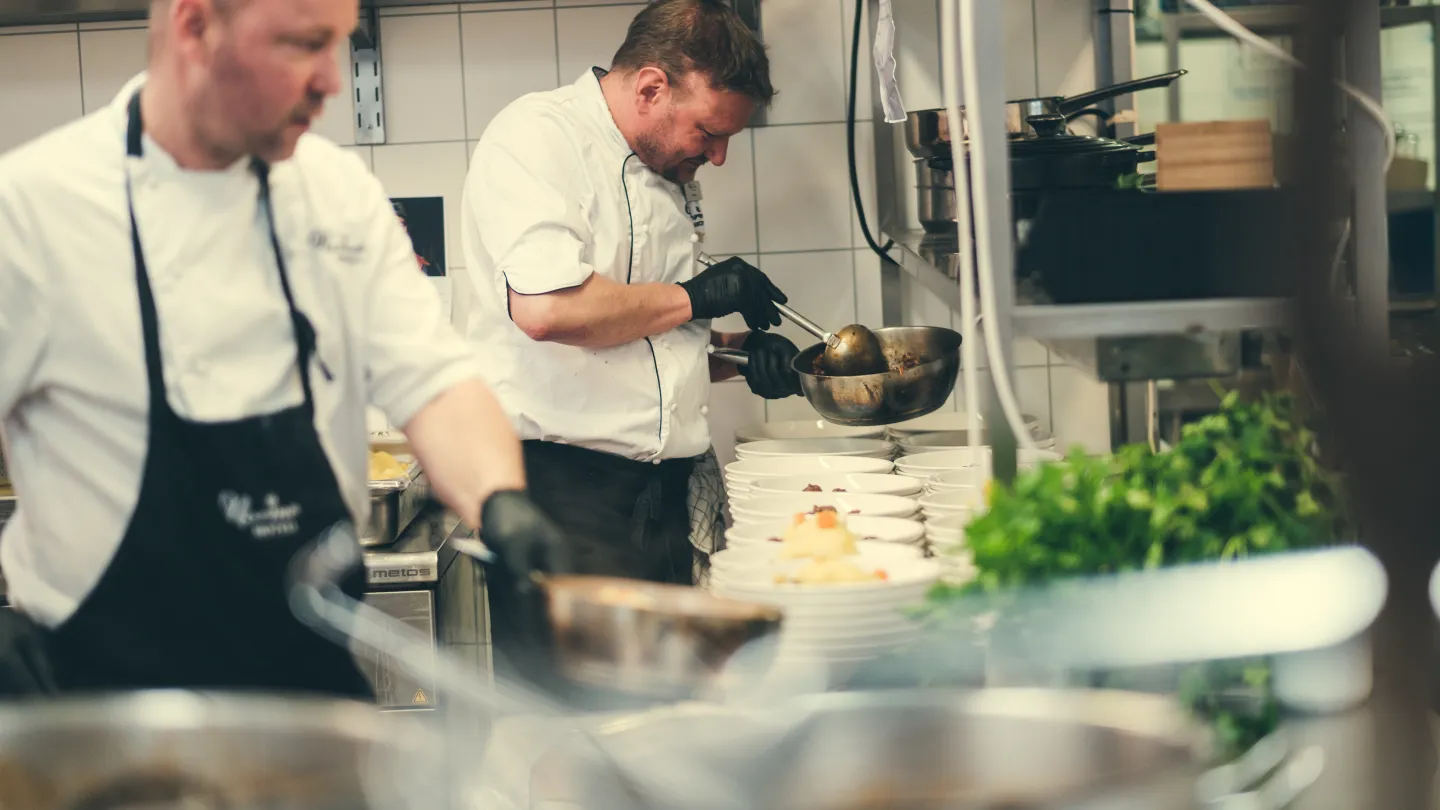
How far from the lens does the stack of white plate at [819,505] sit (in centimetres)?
160

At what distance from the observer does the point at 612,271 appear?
2.09 metres

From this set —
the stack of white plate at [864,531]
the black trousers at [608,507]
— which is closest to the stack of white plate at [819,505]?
the stack of white plate at [864,531]

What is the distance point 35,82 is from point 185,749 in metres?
2.13

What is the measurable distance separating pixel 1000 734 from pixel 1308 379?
1.56 ft

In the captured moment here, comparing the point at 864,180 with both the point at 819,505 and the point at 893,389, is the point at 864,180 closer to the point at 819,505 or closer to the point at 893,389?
the point at 893,389

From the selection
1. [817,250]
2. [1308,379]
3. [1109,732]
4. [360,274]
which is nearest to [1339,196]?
[1308,379]

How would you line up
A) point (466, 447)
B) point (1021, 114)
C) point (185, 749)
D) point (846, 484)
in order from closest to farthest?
point (185, 749)
point (466, 447)
point (1021, 114)
point (846, 484)

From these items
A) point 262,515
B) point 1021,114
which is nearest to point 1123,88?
point 1021,114

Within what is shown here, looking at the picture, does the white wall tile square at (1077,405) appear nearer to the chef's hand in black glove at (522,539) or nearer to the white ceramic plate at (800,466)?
the white ceramic plate at (800,466)

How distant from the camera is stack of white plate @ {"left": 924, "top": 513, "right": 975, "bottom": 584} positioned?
1375 millimetres

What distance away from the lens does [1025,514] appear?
1060 millimetres

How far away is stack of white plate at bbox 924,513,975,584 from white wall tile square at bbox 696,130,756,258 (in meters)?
1.20

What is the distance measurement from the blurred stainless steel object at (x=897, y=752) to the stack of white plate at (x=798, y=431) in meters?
1.41

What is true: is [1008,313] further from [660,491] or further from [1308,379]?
[660,491]
